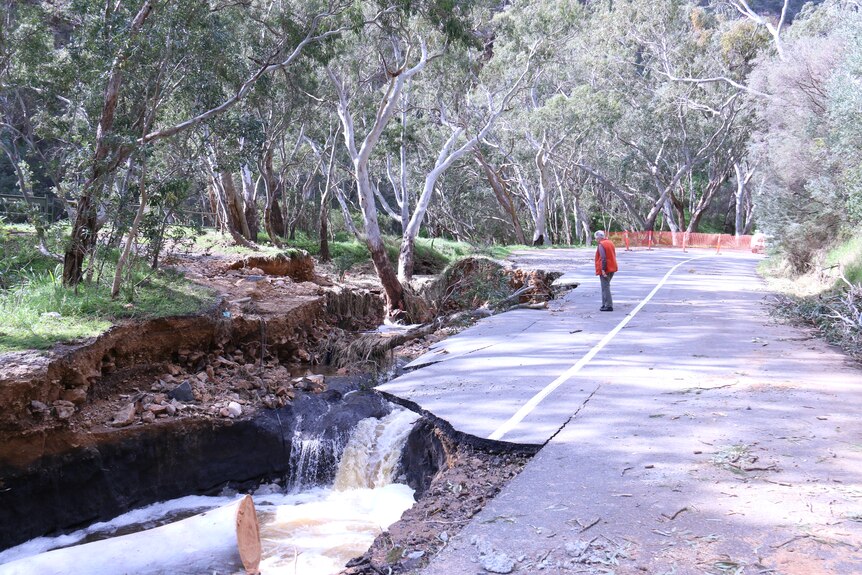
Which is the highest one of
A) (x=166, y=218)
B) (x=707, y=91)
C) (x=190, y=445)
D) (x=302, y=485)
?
(x=707, y=91)

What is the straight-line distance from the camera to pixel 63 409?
9.25 meters

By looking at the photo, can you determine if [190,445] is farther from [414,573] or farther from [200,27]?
[200,27]

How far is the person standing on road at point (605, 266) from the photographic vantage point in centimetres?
1527

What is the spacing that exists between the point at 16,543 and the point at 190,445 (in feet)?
8.06

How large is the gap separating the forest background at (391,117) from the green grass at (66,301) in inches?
7.2

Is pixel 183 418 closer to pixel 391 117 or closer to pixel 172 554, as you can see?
pixel 172 554

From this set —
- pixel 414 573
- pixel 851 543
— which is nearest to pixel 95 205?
pixel 414 573

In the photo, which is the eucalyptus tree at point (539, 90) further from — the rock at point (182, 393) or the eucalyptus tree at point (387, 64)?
the rock at point (182, 393)

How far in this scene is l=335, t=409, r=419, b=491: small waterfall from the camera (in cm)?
990

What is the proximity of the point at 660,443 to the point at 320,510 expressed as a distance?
4792 millimetres

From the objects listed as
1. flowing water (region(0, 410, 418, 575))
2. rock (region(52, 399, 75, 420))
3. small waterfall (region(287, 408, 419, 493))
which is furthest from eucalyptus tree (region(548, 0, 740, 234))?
rock (region(52, 399, 75, 420))

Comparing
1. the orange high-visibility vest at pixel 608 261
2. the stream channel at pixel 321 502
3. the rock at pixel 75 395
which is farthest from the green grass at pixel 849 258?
the rock at pixel 75 395

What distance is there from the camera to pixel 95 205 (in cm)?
1257

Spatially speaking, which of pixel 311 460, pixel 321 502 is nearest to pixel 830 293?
pixel 311 460
